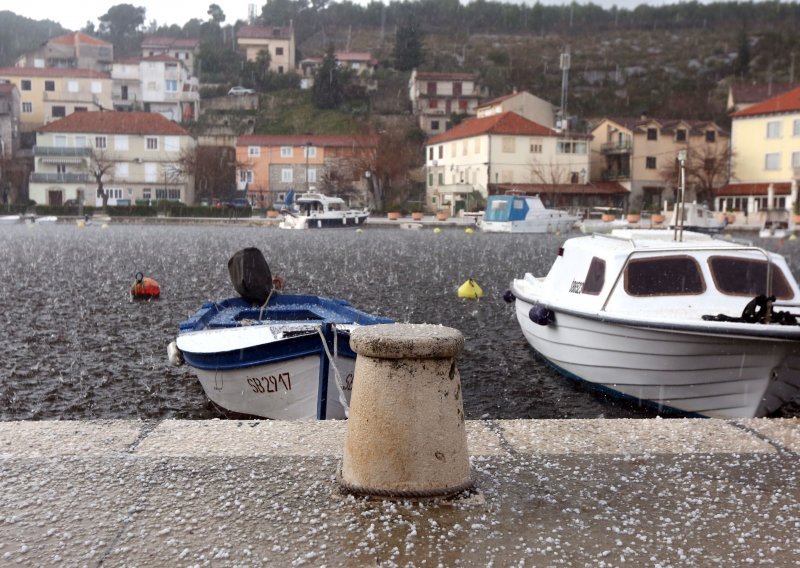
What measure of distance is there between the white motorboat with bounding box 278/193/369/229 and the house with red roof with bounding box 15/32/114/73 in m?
76.1

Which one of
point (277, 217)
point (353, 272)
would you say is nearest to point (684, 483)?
point (353, 272)

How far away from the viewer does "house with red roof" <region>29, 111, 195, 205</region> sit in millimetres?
90500

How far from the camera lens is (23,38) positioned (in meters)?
181

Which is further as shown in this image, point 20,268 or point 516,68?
point 516,68

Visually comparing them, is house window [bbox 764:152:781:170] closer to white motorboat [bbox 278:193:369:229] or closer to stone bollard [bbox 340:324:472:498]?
white motorboat [bbox 278:193:369:229]

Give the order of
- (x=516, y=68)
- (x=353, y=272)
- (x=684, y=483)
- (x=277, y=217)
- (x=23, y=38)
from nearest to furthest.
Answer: (x=684, y=483) < (x=353, y=272) < (x=277, y=217) < (x=516, y=68) < (x=23, y=38)

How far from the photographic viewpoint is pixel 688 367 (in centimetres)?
1125

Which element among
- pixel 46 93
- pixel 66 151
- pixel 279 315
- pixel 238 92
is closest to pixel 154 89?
pixel 238 92

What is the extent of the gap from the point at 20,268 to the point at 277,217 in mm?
43671

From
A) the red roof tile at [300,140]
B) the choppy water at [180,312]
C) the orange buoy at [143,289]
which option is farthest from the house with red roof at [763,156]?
the orange buoy at [143,289]

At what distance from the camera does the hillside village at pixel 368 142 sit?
79562 millimetres

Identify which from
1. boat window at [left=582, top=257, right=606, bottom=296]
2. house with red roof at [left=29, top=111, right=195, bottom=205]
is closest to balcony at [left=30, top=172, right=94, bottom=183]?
house with red roof at [left=29, top=111, right=195, bottom=205]

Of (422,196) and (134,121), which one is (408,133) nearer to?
(422,196)

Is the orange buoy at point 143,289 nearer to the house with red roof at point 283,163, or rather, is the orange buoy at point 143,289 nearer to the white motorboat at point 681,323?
the white motorboat at point 681,323
